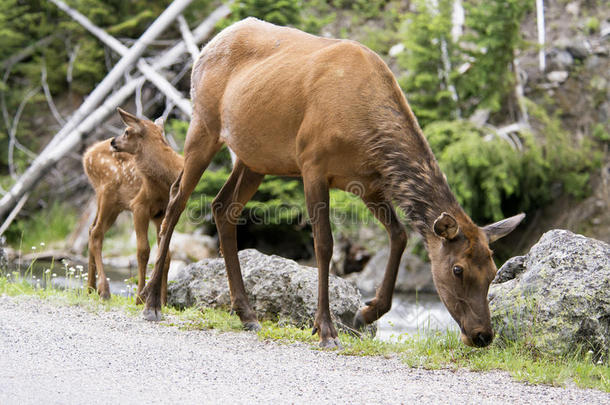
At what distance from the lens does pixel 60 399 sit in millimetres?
3789

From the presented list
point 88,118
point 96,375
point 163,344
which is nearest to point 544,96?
point 88,118

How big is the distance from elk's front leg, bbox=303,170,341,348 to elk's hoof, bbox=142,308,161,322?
6.36 ft

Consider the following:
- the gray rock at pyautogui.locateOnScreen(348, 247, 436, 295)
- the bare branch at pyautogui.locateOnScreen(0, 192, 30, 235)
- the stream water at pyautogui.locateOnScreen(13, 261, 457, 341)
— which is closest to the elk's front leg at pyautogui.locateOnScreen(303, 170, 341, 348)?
the stream water at pyautogui.locateOnScreen(13, 261, 457, 341)

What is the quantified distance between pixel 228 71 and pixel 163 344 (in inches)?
113

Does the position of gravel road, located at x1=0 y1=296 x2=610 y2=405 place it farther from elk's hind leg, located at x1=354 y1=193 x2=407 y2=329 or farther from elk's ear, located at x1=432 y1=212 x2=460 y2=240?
elk's ear, located at x1=432 y1=212 x2=460 y2=240

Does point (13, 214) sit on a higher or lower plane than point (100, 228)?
higher

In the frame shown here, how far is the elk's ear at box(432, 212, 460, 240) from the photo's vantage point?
16.1 ft

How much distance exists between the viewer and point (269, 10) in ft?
49.6

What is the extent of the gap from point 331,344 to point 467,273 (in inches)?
49.3

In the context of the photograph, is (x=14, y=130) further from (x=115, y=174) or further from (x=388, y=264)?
(x=388, y=264)

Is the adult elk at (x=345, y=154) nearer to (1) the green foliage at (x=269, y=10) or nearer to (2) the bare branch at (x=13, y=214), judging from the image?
(1) the green foliage at (x=269, y=10)

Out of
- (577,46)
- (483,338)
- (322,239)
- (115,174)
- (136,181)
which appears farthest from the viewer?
(577,46)

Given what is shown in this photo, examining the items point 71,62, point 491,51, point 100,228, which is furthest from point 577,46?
point 71,62

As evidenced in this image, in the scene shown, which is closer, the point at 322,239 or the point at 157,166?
the point at 322,239
